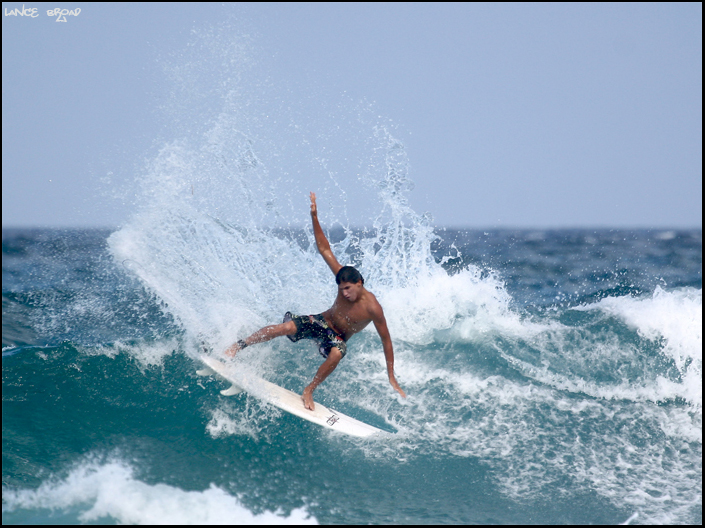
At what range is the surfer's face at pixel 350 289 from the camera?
229 inches

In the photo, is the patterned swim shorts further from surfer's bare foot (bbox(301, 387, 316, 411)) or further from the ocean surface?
the ocean surface

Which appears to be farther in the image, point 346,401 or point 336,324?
point 346,401

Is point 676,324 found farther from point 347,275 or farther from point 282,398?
point 282,398

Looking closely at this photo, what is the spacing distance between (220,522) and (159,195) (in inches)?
202

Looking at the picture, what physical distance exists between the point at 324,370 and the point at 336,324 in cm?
55

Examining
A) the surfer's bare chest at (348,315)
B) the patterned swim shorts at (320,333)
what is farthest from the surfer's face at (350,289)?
the patterned swim shorts at (320,333)

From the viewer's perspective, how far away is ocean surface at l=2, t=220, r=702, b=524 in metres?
5.06

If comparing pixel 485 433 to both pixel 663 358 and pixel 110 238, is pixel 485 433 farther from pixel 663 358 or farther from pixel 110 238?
pixel 110 238

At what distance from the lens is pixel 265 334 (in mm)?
6352

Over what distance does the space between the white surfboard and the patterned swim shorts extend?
671 millimetres

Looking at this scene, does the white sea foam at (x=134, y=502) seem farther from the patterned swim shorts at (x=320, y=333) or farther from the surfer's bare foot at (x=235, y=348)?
the patterned swim shorts at (x=320, y=333)

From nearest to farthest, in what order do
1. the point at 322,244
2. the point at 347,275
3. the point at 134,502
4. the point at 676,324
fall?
the point at 134,502
the point at 347,275
the point at 322,244
the point at 676,324

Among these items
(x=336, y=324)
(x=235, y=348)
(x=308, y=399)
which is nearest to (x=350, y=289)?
(x=336, y=324)
